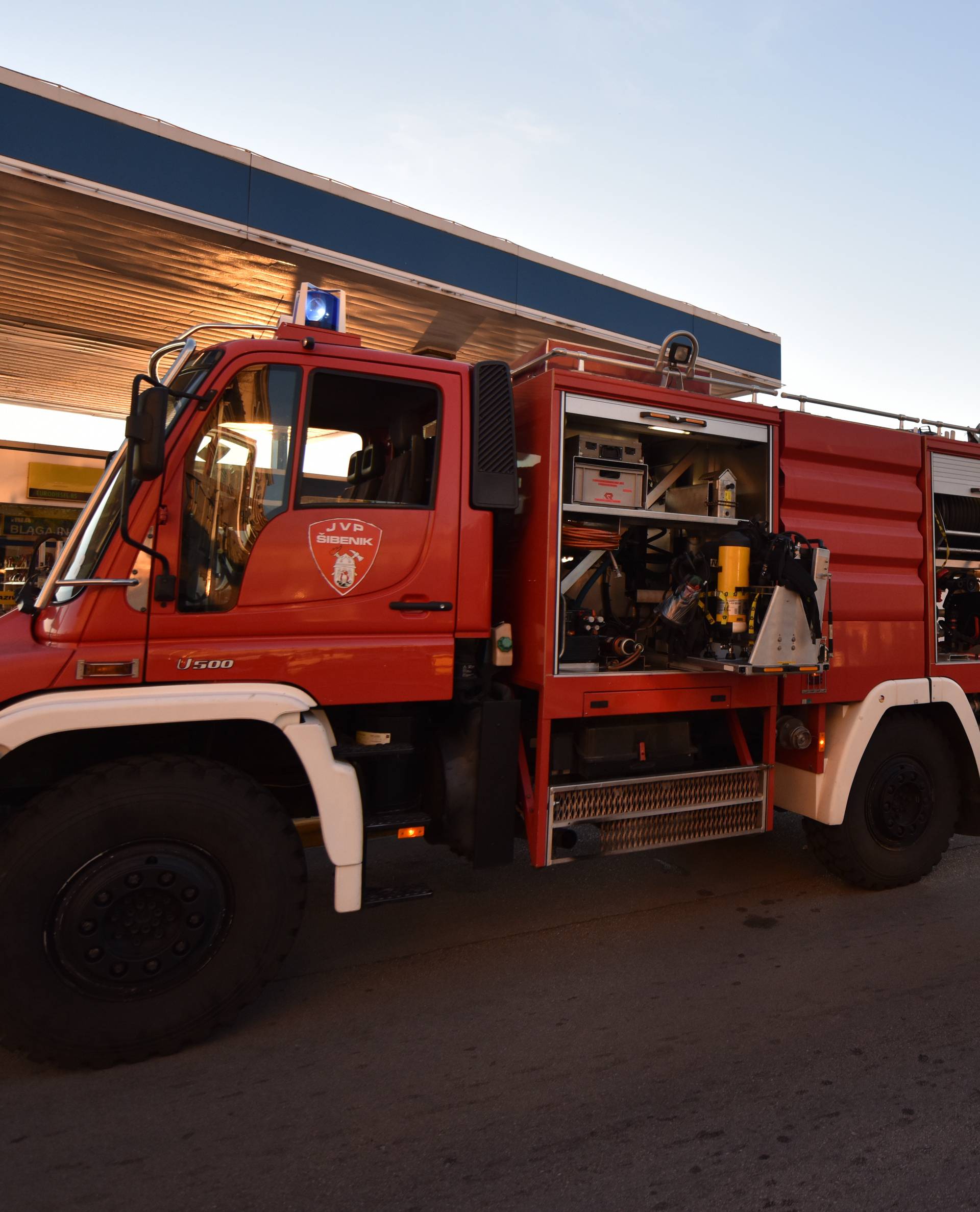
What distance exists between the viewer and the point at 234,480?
314 cm

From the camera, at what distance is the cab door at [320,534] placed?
10.1 ft

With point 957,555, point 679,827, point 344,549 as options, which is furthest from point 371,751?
point 957,555

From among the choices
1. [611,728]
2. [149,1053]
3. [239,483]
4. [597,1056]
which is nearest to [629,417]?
[611,728]

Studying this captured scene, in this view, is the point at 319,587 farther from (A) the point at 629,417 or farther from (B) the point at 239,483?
(A) the point at 629,417

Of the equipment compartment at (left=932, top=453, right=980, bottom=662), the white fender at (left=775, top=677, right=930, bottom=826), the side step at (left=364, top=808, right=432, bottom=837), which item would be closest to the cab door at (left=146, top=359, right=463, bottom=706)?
the side step at (left=364, top=808, right=432, bottom=837)

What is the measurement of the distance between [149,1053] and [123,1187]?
25.1 inches

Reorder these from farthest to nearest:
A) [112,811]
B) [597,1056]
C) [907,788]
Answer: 1. [907,788]
2. [597,1056]
3. [112,811]

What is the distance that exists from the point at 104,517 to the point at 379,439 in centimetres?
117

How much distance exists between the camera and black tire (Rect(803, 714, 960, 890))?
15.1 feet

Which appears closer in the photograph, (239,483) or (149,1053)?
(149,1053)

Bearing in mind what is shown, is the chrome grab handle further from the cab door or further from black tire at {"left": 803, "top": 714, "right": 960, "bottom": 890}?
black tire at {"left": 803, "top": 714, "right": 960, "bottom": 890}

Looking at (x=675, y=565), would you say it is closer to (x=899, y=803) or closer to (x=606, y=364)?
(x=606, y=364)

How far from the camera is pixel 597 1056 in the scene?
301 centimetres

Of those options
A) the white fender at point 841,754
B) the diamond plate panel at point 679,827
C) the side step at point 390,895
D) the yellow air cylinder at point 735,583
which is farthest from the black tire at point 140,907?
the white fender at point 841,754
